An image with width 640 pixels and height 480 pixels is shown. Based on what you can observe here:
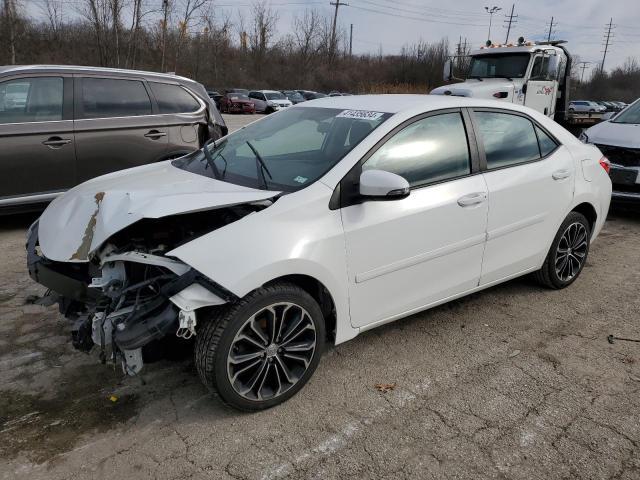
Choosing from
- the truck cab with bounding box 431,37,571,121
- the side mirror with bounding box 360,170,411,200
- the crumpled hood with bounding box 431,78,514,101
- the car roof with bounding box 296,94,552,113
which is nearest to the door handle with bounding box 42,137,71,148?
the car roof with bounding box 296,94,552,113

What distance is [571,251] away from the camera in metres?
4.52

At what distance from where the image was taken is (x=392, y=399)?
9.83ft

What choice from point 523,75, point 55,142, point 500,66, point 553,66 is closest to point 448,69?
point 500,66

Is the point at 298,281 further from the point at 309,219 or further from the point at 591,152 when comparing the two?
the point at 591,152

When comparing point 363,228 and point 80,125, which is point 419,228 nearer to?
point 363,228

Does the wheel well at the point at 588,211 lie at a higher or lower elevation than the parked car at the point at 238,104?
higher

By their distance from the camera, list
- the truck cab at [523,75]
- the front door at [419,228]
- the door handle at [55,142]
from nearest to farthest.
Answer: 1. the front door at [419,228]
2. the door handle at [55,142]
3. the truck cab at [523,75]

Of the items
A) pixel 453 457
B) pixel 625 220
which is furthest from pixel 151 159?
pixel 625 220

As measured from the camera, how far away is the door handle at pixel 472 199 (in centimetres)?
344

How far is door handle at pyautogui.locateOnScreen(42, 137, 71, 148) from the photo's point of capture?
5648mm

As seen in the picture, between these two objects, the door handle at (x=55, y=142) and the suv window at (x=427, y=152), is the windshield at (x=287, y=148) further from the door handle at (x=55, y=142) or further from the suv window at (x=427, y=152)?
the door handle at (x=55, y=142)

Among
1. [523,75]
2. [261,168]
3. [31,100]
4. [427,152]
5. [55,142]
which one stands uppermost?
[523,75]

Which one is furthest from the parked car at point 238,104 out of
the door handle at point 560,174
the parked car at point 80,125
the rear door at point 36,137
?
the door handle at point 560,174

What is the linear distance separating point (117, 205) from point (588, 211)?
3853 millimetres
